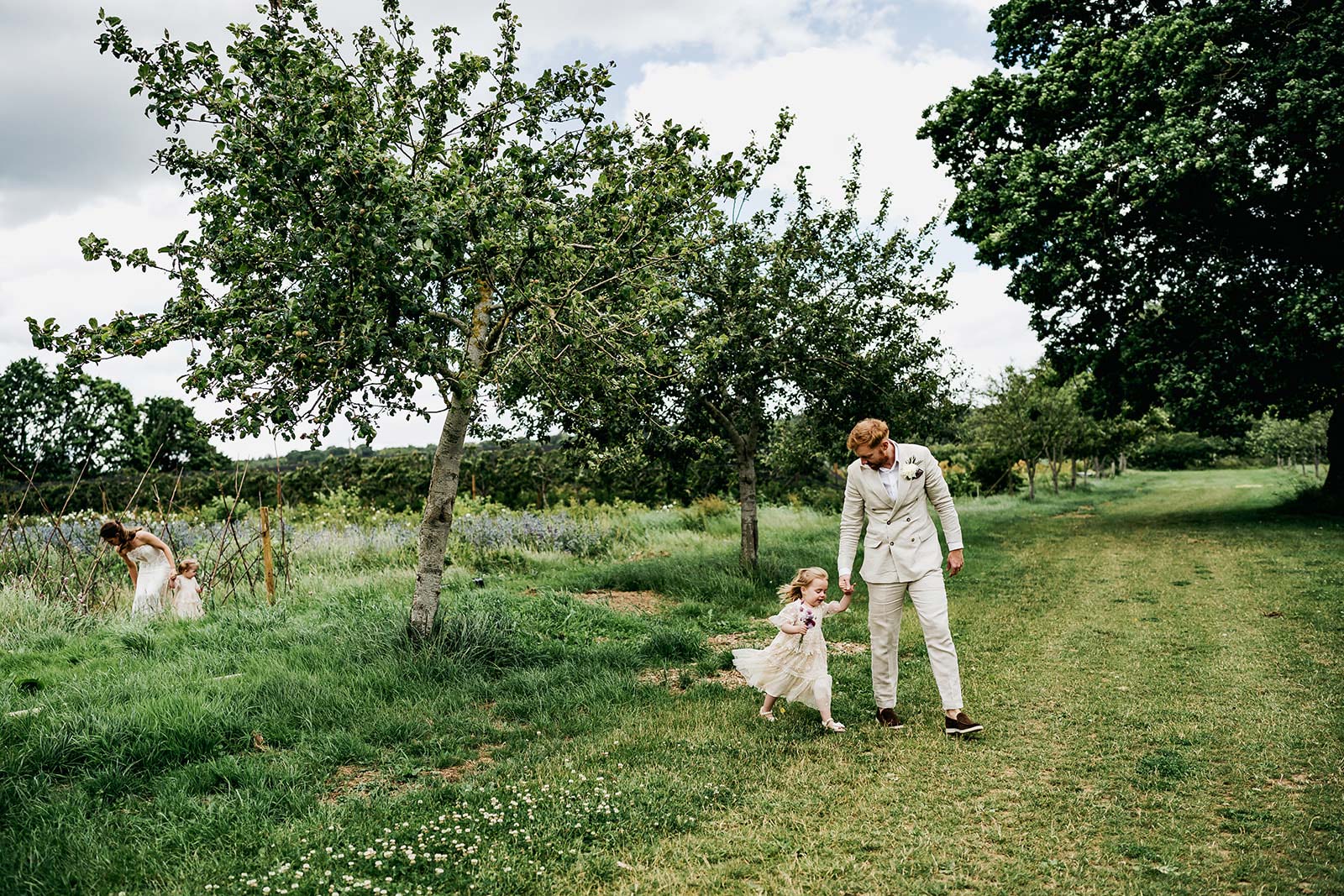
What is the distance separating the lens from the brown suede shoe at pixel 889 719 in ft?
19.9

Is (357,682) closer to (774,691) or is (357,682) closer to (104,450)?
(774,691)

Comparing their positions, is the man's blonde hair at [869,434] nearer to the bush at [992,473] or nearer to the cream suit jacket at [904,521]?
the cream suit jacket at [904,521]

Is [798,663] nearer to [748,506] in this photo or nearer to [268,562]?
[748,506]

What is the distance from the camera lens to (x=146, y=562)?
985 cm

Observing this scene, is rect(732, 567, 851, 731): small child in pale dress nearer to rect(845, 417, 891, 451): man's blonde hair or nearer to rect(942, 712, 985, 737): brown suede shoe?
rect(942, 712, 985, 737): brown suede shoe

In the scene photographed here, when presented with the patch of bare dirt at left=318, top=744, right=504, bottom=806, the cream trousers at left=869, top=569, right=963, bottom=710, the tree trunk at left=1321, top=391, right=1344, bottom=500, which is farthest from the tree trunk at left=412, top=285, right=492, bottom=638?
the tree trunk at left=1321, top=391, right=1344, bottom=500

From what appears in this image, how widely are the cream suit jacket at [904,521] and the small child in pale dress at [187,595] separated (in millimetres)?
7923

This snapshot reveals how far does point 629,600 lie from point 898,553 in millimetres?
5998

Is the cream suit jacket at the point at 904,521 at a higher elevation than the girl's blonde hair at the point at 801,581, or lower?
higher

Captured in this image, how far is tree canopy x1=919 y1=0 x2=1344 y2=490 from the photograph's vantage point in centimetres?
1518

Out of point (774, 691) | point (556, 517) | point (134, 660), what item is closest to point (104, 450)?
point (556, 517)

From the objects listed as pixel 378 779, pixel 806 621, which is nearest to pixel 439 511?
pixel 378 779

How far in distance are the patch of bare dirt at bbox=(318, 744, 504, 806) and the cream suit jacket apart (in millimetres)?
3106

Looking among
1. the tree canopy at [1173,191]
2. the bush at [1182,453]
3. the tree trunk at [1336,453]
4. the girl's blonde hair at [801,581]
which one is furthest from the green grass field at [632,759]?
the bush at [1182,453]
